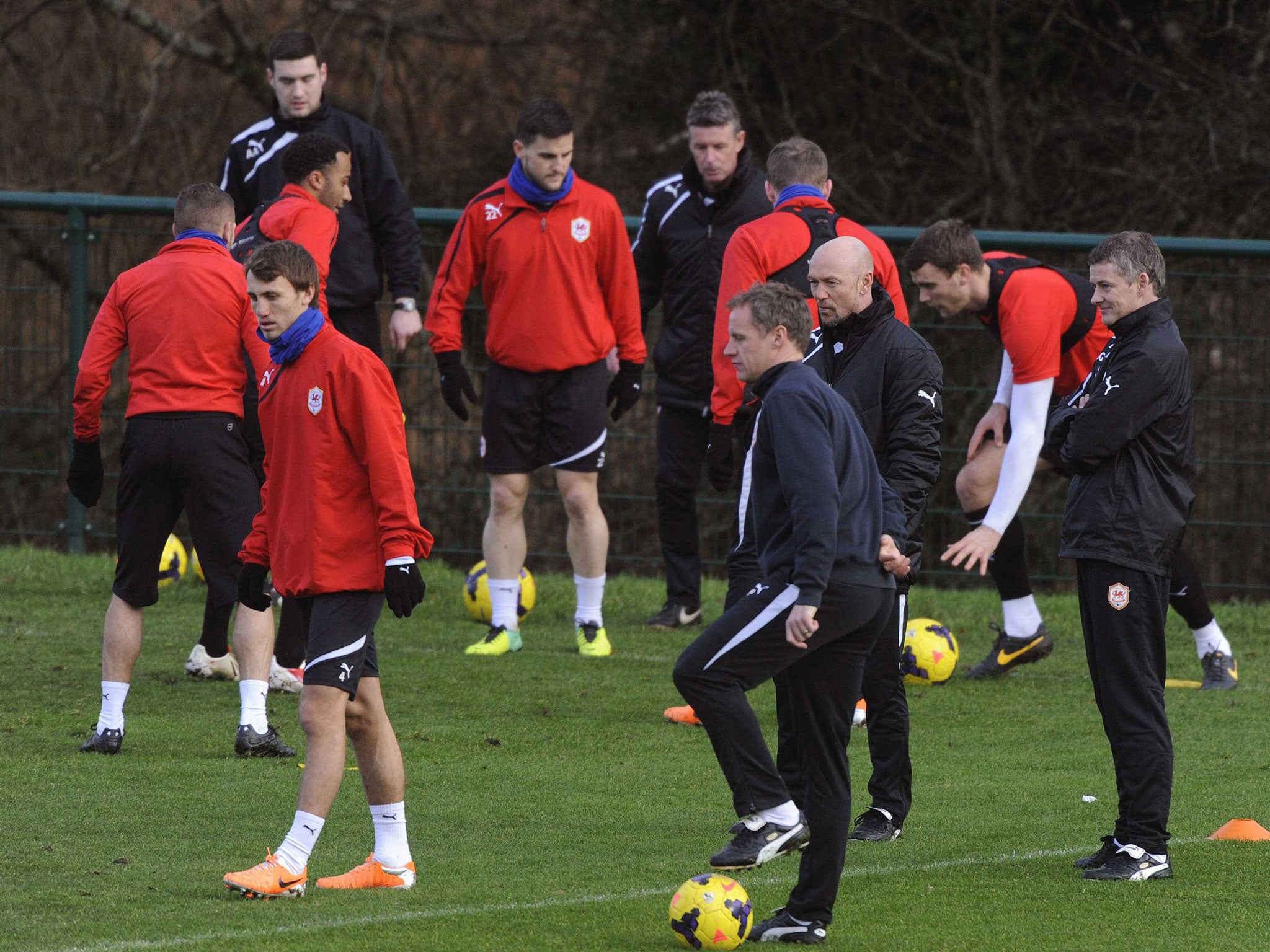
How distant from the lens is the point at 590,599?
367 inches

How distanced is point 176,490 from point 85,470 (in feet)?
1.16

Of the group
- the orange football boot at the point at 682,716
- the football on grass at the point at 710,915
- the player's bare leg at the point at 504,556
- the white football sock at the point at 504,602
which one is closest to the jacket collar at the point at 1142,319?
the football on grass at the point at 710,915

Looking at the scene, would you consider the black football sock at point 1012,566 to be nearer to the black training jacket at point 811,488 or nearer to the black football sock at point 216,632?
the black football sock at point 216,632

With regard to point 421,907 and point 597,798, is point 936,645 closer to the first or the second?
point 597,798

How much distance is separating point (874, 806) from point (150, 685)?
145 inches

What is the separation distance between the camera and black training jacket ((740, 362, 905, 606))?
478cm

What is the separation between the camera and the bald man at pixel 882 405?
19.2 feet

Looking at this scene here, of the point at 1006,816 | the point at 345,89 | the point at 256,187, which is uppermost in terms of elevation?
the point at 345,89

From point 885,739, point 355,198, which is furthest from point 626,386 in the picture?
point 885,739

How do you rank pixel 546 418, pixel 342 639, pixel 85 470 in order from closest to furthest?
1. pixel 342 639
2. pixel 85 470
3. pixel 546 418

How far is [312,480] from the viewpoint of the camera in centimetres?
534

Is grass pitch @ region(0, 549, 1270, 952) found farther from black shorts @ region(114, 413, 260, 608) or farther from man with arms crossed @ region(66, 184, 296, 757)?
black shorts @ region(114, 413, 260, 608)

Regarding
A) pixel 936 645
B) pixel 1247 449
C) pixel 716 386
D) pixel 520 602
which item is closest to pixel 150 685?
pixel 520 602

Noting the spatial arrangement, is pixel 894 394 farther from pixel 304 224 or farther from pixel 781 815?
pixel 304 224
